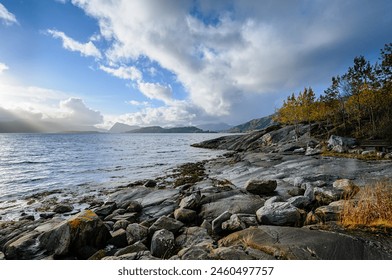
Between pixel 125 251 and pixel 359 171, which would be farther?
pixel 359 171

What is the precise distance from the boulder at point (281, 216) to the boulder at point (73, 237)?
6.08m

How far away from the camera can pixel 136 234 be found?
7.87m

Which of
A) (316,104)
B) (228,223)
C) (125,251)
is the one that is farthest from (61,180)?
(316,104)

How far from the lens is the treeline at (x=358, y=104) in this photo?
42.6m

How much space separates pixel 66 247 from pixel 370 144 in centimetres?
4083

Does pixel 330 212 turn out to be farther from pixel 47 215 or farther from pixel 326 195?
pixel 47 215

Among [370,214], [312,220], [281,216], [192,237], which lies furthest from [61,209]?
[370,214]

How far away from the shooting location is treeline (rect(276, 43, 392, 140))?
4261 centimetres

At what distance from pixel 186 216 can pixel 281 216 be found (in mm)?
4133

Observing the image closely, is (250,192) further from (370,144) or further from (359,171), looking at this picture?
(370,144)

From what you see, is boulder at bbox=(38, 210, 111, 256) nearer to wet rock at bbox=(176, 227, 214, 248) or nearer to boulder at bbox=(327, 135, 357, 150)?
wet rock at bbox=(176, 227, 214, 248)

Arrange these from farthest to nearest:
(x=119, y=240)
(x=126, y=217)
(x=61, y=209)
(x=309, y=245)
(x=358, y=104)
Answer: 1. (x=358, y=104)
2. (x=61, y=209)
3. (x=126, y=217)
4. (x=119, y=240)
5. (x=309, y=245)

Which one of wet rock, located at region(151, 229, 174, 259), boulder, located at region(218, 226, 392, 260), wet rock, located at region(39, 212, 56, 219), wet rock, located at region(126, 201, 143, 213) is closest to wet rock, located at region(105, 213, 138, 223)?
wet rock, located at region(126, 201, 143, 213)
